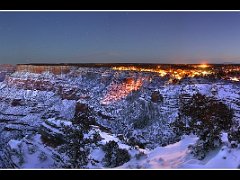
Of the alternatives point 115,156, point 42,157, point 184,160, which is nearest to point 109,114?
point 42,157

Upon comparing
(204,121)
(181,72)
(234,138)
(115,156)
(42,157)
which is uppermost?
(181,72)

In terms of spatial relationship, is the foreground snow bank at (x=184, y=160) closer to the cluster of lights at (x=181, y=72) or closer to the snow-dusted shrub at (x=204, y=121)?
the snow-dusted shrub at (x=204, y=121)

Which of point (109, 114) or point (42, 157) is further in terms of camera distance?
point (109, 114)

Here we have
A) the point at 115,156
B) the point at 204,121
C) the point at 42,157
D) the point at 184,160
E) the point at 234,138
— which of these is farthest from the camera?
the point at 42,157

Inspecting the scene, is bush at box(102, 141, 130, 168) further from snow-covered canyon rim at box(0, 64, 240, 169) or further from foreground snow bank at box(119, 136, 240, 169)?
foreground snow bank at box(119, 136, 240, 169)

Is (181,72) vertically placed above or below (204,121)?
above

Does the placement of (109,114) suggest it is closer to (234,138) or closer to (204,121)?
(204,121)

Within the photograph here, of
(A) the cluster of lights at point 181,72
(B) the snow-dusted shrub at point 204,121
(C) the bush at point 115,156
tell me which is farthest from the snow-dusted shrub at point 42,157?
(A) the cluster of lights at point 181,72
